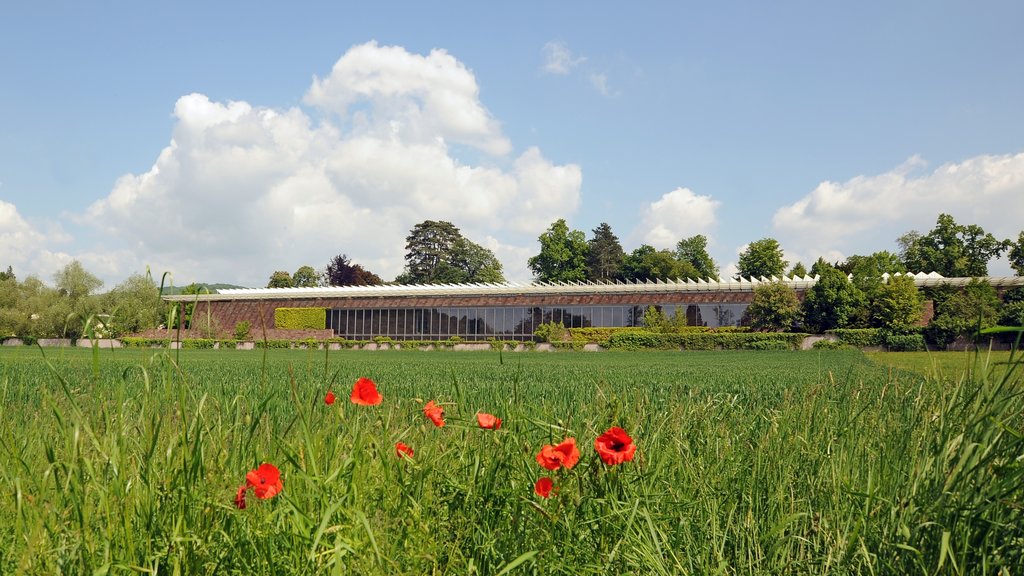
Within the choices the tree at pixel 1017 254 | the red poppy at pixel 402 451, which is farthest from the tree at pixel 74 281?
the tree at pixel 1017 254

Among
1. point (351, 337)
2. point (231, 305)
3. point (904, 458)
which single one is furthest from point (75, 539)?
point (231, 305)

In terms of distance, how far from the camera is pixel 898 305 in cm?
3844

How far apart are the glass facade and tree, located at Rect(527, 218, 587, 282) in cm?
2385

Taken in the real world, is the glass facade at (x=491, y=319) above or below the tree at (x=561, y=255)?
below

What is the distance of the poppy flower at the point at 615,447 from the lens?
2.47 metres

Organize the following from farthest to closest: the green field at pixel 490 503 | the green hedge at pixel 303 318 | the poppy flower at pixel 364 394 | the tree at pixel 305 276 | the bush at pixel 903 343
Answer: the tree at pixel 305 276 < the green hedge at pixel 303 318 < the bush at pixel 903 343 < the poppy flower at pixel 364 394 < the green field at pixel 490 503

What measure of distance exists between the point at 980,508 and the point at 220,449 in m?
2.92

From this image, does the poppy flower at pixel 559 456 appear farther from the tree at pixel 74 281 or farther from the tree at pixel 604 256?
the tree at pixel 604 256

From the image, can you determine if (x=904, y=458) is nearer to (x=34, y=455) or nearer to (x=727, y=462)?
(x=727, y=462)

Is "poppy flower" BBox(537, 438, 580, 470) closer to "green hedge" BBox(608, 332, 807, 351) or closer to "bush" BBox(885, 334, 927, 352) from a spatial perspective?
"green hedge" BBox(608, 332, 807, 351)

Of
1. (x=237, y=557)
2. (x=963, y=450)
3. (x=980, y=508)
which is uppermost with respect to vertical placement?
(x=963, y=450)

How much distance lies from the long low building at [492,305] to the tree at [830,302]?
2.84 metres

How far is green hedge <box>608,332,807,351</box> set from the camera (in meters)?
38.5

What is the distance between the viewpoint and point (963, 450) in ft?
8.10
